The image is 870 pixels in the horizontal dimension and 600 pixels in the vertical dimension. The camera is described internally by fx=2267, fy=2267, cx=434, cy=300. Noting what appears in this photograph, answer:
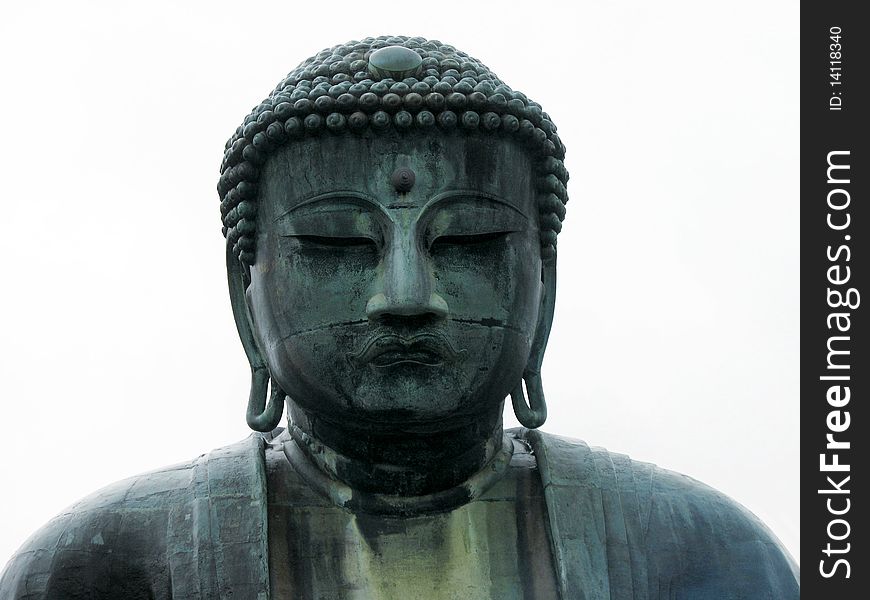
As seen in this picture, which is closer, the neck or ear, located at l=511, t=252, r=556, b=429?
the neck

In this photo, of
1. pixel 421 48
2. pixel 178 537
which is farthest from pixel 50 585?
pixel 421 48

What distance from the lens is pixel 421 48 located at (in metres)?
12.1

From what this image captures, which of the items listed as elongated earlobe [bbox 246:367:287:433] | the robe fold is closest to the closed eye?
elongated earlobe [bbox 246:367:287:433]

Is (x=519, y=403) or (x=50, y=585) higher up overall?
(x=519, y=403)

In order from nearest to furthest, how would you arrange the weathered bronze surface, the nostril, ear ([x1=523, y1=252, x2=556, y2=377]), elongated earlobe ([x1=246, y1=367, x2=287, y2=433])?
1. the nostril
2. the weathered bronze surface
3. elongated earlobe ([x1=246, y1=367, x2=287, y2=433])
4. ear ([x1=523, y1=252, x2=556, y2=377])

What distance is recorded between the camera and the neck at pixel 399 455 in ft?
38.6

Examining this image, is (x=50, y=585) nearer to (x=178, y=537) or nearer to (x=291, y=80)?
(x=178, y=537)

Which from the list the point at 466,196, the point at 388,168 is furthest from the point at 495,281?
the point at 388,168

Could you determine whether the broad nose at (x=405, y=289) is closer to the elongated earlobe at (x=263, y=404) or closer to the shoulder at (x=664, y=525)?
the elongated earlobe at (x=263, y=404)

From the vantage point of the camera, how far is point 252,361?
12.3 metres

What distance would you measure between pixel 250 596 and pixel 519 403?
1.89 meters

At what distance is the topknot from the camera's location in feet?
38.1

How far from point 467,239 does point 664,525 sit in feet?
6.11

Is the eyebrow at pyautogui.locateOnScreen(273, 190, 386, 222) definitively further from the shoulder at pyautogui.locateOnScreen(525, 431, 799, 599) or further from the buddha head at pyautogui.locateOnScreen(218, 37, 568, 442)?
the shoulder at pyautogui.locateOnScreen(525, 431, 799, 599)
